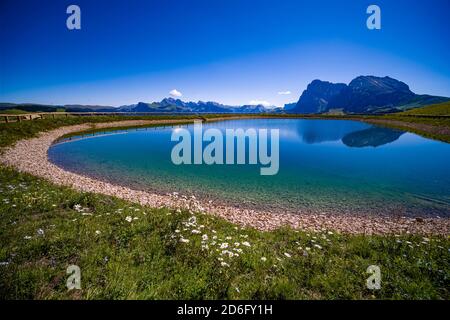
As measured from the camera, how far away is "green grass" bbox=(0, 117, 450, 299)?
20.7 ft

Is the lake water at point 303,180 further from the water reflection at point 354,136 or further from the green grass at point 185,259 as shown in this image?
the water reflection at point 354,136

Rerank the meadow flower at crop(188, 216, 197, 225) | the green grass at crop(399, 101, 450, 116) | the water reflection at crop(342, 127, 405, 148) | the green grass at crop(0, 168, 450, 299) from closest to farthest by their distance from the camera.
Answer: the green grass at crop(0, 168, 450, 299) → the meadow flower at crop(188, 216, 197, 225) → the water reflection at crop(342, 127, 405, 148) → the green grass at crop(399, 101, 450, 116)

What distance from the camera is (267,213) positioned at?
15.7m

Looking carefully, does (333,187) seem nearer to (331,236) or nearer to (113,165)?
(331,236)

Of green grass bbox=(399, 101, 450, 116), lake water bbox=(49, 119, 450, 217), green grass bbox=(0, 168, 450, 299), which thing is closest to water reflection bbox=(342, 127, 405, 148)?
lake water bbox=(49, 119, 450, 217)

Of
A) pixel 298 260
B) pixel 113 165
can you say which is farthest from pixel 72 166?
pixel 298 260

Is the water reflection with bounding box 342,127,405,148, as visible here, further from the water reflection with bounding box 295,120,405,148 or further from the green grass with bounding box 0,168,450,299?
the green grass with bounding box 0,168,450,299

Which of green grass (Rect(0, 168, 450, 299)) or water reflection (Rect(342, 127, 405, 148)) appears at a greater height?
water reflection (Rect(342, 127, 405, 148))

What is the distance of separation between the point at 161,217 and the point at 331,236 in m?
8.84

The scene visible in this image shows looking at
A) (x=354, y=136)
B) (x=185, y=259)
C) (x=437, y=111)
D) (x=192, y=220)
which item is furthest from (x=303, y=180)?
(x=437, y=111)

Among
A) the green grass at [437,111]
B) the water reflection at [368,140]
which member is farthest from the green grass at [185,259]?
the green grass at [437,111]

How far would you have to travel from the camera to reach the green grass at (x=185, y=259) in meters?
6.32

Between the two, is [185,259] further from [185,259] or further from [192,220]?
[192,220]
